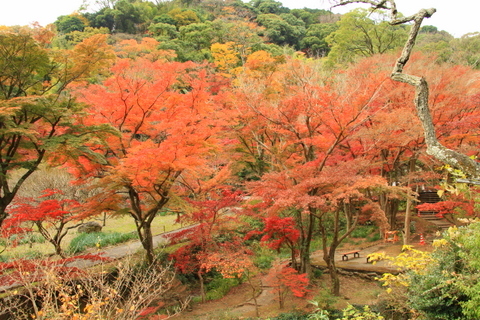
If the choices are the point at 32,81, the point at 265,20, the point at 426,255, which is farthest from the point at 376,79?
the point at 265,20

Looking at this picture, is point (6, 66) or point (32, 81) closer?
point (6, 66)

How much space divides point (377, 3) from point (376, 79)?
7.72 metres

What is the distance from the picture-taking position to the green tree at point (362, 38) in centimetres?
2227

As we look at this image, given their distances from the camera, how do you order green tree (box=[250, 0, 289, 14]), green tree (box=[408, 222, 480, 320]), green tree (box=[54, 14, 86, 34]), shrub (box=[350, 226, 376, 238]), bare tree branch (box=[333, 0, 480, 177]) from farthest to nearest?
green tree (box=[250, 0, 289, 14]), green tree (box=[54, 14, 86, 34]), shrub (box=[350, 226, 376, 238]), green tree (box=[408, 222, 480, 320]), bare tree branch (box=[333, 0, 480, 177])

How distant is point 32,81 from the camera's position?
8.46 meters

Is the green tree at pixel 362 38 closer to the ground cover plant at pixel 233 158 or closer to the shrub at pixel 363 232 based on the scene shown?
the ground cover plant at pixel 233 158

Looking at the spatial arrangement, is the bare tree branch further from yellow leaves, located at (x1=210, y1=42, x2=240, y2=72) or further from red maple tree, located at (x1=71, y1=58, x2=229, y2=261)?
yellow leaves, located at (x1=210, y1=42, x2=240, y2=72)

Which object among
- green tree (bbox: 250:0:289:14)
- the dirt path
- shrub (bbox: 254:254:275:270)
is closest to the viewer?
the dirt path

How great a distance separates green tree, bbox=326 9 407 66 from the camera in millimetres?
22266

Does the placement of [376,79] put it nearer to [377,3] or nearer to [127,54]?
[377,3]

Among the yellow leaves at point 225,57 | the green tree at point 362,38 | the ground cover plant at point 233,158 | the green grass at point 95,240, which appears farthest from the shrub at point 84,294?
the green tree at point 362,38

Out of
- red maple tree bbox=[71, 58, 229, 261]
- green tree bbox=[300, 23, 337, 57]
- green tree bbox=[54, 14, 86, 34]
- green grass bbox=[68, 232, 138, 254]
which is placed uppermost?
green tree bbox=[54, 14, 86, 34]

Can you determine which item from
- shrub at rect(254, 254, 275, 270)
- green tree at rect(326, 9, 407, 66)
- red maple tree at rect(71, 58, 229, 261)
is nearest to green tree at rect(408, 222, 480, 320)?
red maple tree at rect(71, 58, 229, 261)

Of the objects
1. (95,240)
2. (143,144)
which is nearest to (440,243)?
(143,144)
